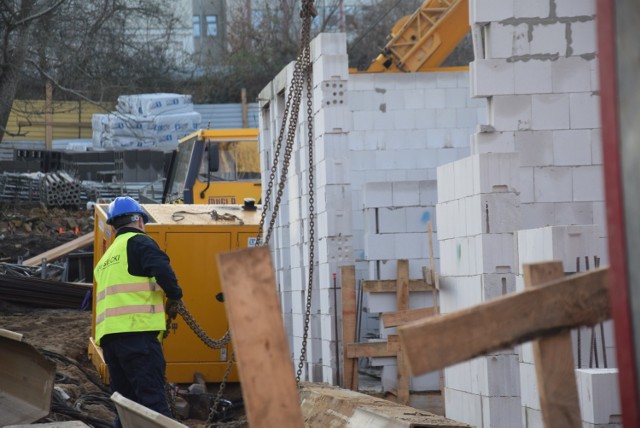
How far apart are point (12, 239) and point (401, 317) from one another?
49.7 ft

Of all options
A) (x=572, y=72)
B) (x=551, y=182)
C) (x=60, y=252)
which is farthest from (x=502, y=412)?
(x=60, y=252)

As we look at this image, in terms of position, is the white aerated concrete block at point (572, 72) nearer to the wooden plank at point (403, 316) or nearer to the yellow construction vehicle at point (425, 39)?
the wooden plank at point (403, 316)

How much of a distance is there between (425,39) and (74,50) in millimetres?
7490

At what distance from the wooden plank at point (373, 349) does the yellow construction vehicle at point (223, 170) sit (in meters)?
7.17

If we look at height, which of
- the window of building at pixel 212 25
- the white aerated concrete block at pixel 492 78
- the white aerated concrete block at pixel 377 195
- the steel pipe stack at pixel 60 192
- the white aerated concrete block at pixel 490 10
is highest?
the window of building at pixel 212 25

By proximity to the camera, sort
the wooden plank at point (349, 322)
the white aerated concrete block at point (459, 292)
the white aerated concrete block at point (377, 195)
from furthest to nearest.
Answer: the white aerated concrete block at point (377, 195)
the wooden plank at point (349, 322)
the white aerated concrete block at point (459, 292)

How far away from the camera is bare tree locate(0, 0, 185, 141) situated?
20688mm

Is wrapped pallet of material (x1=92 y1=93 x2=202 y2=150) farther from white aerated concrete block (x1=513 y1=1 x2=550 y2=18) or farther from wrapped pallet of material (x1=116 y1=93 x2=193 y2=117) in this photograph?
white aerated concrete block (x1=513 y1=1 x2=550 y2=18)

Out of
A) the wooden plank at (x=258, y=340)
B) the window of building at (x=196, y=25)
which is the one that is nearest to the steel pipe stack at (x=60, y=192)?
the window of building at (x=196, y=25)

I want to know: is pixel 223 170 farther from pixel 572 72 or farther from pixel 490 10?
pixel 572 72

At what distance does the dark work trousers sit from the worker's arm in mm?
378

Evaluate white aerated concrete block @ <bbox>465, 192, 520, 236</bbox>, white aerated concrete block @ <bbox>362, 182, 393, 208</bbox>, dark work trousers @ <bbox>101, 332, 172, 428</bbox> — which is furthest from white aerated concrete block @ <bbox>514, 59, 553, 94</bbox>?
white aerated concrete block @ <bbox>362, 182, 393, 208</bbox>

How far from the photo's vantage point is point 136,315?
8.82 m

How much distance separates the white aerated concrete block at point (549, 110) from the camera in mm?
8281
